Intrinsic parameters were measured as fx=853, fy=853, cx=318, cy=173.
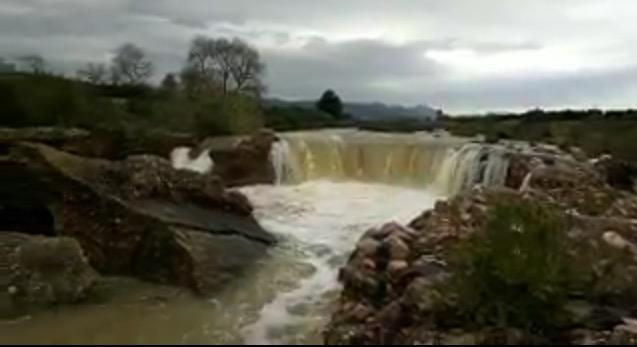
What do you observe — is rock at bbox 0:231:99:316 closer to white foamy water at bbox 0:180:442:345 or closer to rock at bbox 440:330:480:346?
white foamy water at bbox 0:180:442:345

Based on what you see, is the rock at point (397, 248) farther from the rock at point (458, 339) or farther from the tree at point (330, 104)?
the tree at point (330, 104)

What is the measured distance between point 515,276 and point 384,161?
1590cm

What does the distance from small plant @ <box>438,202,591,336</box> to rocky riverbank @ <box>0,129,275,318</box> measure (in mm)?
4291

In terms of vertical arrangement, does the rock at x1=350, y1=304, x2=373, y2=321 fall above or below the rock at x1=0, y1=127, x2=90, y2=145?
below

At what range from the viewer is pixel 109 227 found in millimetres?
12953

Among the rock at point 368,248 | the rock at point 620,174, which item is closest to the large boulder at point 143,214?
the rock at point 368,248

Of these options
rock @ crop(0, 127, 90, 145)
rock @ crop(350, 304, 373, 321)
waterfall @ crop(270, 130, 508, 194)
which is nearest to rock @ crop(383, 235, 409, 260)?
rock @ crop(350, 304, 373, 321)

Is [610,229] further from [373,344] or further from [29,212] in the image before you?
[29,212]

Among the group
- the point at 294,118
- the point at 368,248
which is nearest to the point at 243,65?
the point at 294,118

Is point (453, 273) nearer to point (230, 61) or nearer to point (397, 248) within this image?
point (397, 248)

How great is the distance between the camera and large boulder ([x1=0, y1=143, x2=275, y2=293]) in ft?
39.9

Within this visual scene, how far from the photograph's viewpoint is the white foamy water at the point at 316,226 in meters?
9.80

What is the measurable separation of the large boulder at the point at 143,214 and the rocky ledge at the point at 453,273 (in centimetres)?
210

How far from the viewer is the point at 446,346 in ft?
24.4
